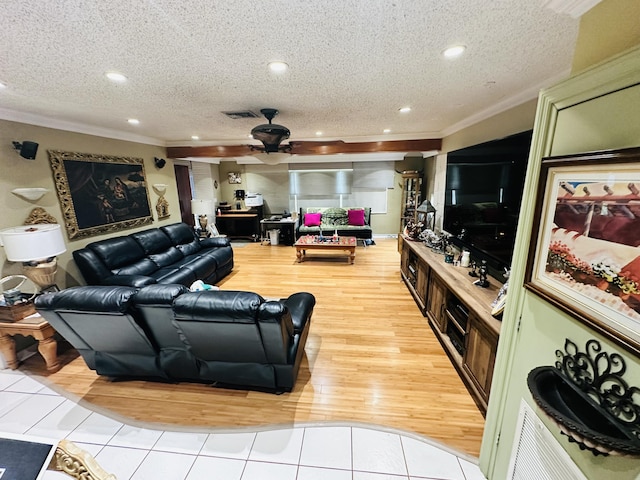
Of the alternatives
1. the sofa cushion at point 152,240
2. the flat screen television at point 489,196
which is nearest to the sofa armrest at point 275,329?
the flat screen television at point 489,196

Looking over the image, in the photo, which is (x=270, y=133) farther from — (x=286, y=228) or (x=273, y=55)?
(x=286, y=228)

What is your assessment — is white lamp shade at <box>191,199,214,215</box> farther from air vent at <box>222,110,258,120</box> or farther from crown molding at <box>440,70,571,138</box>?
crown molding at <box>440,70,571,138</box>

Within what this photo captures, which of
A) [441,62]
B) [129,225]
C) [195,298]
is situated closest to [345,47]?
[441,62]

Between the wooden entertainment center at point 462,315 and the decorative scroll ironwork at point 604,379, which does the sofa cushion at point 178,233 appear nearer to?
the wooden entertainment center at point 462,315

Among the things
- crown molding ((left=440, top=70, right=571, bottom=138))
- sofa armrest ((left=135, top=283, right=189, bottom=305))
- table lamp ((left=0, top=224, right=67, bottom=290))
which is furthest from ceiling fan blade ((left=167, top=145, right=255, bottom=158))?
sofa armrest ((left=135, top=283, right=189, bottom=305))

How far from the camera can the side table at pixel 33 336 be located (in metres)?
2.22

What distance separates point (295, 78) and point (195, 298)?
5.76 feet

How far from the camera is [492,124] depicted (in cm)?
283

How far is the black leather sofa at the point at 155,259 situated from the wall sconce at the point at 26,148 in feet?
3.71

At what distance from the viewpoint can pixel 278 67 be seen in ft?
5.62

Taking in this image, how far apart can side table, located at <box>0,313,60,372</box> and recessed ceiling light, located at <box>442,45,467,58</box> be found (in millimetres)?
3804

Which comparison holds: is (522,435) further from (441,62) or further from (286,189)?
(286,189)

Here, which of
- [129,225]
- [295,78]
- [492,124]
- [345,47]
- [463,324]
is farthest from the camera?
[129,225]

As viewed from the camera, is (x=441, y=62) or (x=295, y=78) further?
(x=295, y=78)
